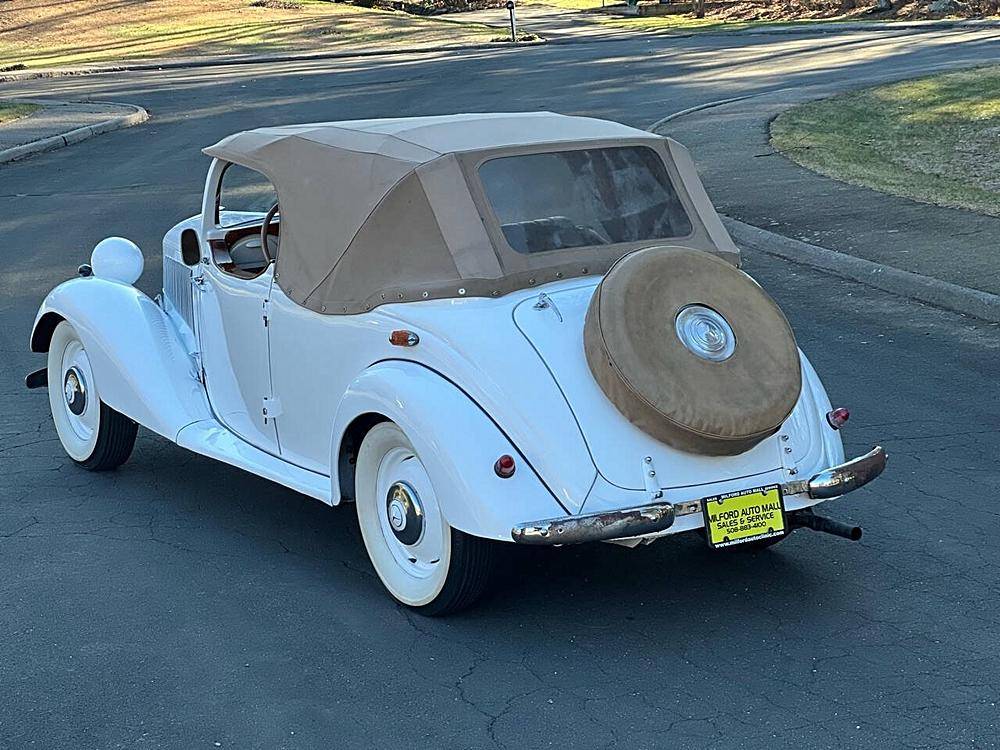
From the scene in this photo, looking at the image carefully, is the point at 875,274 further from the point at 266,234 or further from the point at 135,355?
the point at 135,355

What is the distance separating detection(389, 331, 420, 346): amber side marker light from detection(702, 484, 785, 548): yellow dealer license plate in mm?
1157

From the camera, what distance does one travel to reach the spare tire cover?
461cm

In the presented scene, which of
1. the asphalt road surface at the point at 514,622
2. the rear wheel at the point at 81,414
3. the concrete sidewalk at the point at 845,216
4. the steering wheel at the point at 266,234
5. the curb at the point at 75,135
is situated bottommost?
the concrete sidewalk at the point at 845,216

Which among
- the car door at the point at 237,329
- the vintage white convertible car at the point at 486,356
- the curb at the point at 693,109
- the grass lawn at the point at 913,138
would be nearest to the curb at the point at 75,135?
the curb at the point at 693,109

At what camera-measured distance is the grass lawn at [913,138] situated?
13.4 m

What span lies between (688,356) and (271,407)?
190 cm

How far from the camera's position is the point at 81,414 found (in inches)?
267

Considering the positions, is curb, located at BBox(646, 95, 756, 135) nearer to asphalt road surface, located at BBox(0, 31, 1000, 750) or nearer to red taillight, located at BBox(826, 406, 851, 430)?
asphalt road surface, located at BBox(0, 31, 1000, 750)

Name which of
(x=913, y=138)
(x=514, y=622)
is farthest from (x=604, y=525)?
(x=913, y=138)

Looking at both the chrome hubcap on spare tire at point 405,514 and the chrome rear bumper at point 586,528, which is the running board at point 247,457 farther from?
the chrome rear bumper at point 586,528

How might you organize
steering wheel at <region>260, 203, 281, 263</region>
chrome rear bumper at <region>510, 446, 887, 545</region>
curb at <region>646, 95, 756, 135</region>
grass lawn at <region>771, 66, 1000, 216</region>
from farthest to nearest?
1. curb at <region>646, 95, 756, 135</region>
2. grass lawn at <region>771, 66, 1000, 216</region>
3. steering wheel at <region>260, 203, 281, 263</region>
4. chrome rear bumper at <region>510, 446, 887, 545</region>

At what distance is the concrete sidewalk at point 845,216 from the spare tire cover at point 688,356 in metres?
4.84

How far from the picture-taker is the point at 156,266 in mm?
11625

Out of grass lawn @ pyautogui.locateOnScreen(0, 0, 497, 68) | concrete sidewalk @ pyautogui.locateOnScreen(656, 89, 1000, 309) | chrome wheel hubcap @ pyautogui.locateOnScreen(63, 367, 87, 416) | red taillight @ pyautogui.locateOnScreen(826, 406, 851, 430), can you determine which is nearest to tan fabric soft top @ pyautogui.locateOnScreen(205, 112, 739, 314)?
red taillight @ pyautogui.locateOnScreen(826, 406, 851, 430)
